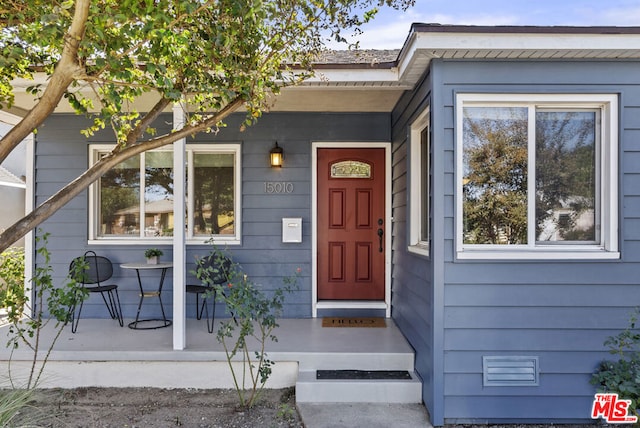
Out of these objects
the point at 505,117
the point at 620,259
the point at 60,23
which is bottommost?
the point at 620,259

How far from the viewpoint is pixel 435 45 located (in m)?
2.96

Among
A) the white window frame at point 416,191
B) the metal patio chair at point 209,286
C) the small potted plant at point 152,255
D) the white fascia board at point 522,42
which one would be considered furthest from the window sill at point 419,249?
the small potted plant at point 152,255

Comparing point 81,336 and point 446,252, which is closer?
point 446,252

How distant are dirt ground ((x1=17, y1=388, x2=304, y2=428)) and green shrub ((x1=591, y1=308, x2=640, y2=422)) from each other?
2.03 m

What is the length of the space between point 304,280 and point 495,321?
2.26m

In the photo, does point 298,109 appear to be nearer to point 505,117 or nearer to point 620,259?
point 505,117

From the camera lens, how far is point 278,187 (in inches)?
195

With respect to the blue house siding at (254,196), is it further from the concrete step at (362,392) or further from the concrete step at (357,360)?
the concrete step at (362,392)

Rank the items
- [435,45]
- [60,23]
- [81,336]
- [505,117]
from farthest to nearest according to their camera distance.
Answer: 1. [81,336]
2. [505,117]
3. [435,45]
4. [60,23]

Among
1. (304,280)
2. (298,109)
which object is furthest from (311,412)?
(298,109)

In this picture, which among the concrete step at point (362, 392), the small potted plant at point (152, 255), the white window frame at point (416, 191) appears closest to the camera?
the concrete step at point (362, 392)

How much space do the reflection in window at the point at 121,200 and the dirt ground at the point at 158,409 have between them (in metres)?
1.86

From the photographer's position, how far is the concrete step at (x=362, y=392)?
3.38 metres

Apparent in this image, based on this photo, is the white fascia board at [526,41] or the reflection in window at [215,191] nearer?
the white fascia board at [526,41]
